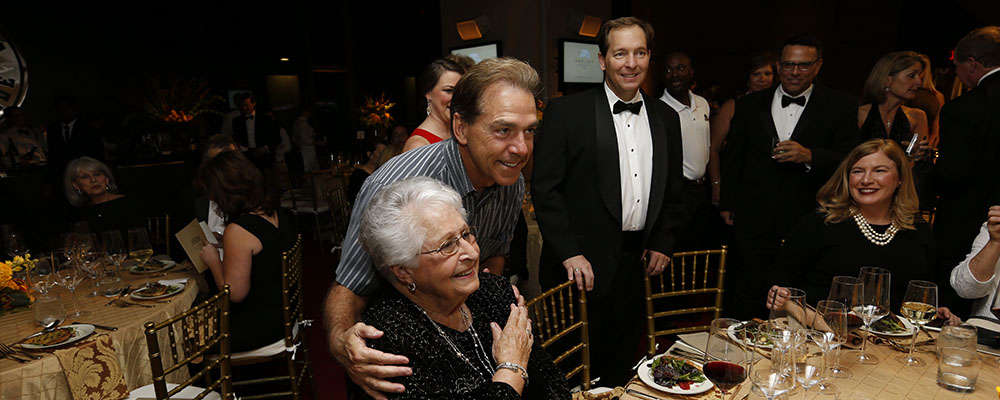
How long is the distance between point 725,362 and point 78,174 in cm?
401

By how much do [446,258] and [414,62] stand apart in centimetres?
1375

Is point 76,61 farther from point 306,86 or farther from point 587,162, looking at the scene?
point 587,162

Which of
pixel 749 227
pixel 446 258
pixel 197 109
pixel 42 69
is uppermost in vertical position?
pixel 42 69

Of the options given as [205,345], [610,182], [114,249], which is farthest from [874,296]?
[114,249]

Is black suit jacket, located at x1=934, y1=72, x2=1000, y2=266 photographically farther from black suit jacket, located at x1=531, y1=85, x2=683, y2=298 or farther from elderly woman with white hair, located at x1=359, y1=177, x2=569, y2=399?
elderly woman with white hair, located at x1=359, y1=177, x2=569, y2=399

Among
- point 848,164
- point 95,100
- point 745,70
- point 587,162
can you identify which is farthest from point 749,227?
point 95,100

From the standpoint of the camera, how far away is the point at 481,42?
8172 millimetres

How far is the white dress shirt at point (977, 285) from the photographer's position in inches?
87.0

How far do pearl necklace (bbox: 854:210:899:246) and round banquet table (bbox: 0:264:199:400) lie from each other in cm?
319

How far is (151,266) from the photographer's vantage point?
10.5 ft

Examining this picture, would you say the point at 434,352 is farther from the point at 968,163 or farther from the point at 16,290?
the point at 968,163

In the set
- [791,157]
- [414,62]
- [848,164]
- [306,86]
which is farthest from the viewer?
[414,62]

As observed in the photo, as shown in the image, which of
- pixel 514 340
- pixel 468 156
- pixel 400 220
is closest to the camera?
pixel 400 220

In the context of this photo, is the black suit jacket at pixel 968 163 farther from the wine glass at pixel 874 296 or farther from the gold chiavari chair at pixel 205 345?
the gold chiavari chair at pixel 205 345
